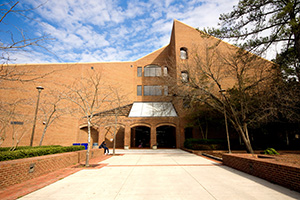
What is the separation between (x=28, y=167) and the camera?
589cm

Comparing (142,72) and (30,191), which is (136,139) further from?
(30,191)

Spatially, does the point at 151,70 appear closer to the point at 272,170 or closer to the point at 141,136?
the point at 141,136

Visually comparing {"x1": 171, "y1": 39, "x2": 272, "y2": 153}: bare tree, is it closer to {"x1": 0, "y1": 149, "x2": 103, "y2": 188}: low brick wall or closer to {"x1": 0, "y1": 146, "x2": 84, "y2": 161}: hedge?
{"x1": 0, "y1": 149, "x2": 103, "y2": 188}: low brick wall

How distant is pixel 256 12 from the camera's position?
981 centimetres

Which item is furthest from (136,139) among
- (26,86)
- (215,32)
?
(215,32)

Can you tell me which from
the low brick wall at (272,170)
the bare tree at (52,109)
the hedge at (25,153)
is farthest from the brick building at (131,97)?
the low brick wall at (272,170)

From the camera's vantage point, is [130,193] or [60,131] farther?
[60,131]

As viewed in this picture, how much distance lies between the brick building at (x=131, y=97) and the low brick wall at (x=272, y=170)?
14.0 meters

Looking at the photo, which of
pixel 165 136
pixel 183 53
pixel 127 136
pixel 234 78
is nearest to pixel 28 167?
pixel 234 78

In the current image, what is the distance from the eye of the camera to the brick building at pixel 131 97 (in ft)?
75.3

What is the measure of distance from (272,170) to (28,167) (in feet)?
29.4

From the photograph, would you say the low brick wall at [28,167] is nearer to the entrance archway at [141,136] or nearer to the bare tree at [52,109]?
the bare tree at [52,109]

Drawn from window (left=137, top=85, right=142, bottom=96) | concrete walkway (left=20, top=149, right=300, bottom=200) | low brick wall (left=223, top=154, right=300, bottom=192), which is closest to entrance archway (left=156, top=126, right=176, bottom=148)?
window (left=137, top=85, right=142, bottom=96)

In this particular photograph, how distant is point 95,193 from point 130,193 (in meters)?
1.01
